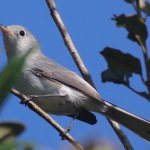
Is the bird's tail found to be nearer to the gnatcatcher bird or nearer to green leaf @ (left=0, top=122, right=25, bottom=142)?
the gnatcatcher bird

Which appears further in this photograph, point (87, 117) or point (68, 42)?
point (87, 117)

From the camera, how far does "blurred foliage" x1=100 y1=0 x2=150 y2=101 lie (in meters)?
1.00

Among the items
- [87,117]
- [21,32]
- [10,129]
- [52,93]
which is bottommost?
[10,129]

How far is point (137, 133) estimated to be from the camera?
11.7 feet

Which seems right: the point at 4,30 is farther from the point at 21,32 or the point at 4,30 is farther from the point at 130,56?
the point at 130,56

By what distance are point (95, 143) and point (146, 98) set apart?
428mm

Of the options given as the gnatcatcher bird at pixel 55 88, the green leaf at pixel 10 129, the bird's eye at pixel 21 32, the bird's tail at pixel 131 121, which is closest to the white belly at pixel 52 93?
the gnatcatcher bird at pixel 55 88

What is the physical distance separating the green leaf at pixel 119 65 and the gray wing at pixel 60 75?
13.3ft

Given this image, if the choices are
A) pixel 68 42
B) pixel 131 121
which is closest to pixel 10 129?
pixel 68 42

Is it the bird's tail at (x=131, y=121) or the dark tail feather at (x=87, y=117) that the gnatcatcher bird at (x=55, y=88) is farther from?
the bird's tail at (x=131, y=121)

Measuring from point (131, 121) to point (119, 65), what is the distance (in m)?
2.95

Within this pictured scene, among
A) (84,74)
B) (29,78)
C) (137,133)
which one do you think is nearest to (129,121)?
(137,133)

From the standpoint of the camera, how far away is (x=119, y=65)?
3.83 feet

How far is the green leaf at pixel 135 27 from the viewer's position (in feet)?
3.42
